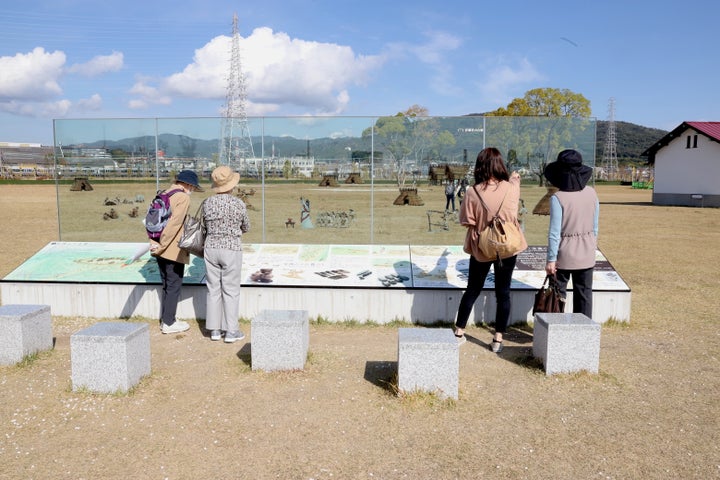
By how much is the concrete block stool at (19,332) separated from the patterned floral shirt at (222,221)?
1.57 m

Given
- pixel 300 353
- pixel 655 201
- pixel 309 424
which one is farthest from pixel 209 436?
pixel 655 201

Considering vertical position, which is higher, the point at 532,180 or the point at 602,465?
the point at 532,180

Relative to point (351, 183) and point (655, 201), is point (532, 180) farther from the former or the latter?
point (655, 201)

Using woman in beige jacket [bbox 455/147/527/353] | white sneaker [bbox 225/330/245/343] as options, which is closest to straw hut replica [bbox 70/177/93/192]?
white sneaker [bbox 225/330/245/343]

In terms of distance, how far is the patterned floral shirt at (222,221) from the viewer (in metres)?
5.26

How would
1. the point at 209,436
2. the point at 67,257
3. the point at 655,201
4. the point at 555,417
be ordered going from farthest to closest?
the point at 655,201
the point at 67,257
the point at 555,417
the point at 209,436

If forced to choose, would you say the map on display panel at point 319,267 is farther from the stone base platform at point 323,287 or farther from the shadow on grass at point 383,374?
the shadow on grass at point 383,374

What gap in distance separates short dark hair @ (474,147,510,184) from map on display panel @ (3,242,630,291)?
161 cm

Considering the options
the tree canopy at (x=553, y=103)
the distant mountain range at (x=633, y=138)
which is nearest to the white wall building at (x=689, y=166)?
the tree canopy at (x=553, y=103)

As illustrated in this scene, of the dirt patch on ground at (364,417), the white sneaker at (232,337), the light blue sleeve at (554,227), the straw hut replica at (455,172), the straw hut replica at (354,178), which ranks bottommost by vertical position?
the dirt patch on ground at (364,417)

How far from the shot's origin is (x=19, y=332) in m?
4.72

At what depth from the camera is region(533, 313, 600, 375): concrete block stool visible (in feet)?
14.5

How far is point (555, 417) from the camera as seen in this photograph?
3793 millimetres

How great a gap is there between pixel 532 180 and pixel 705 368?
4789 mm
